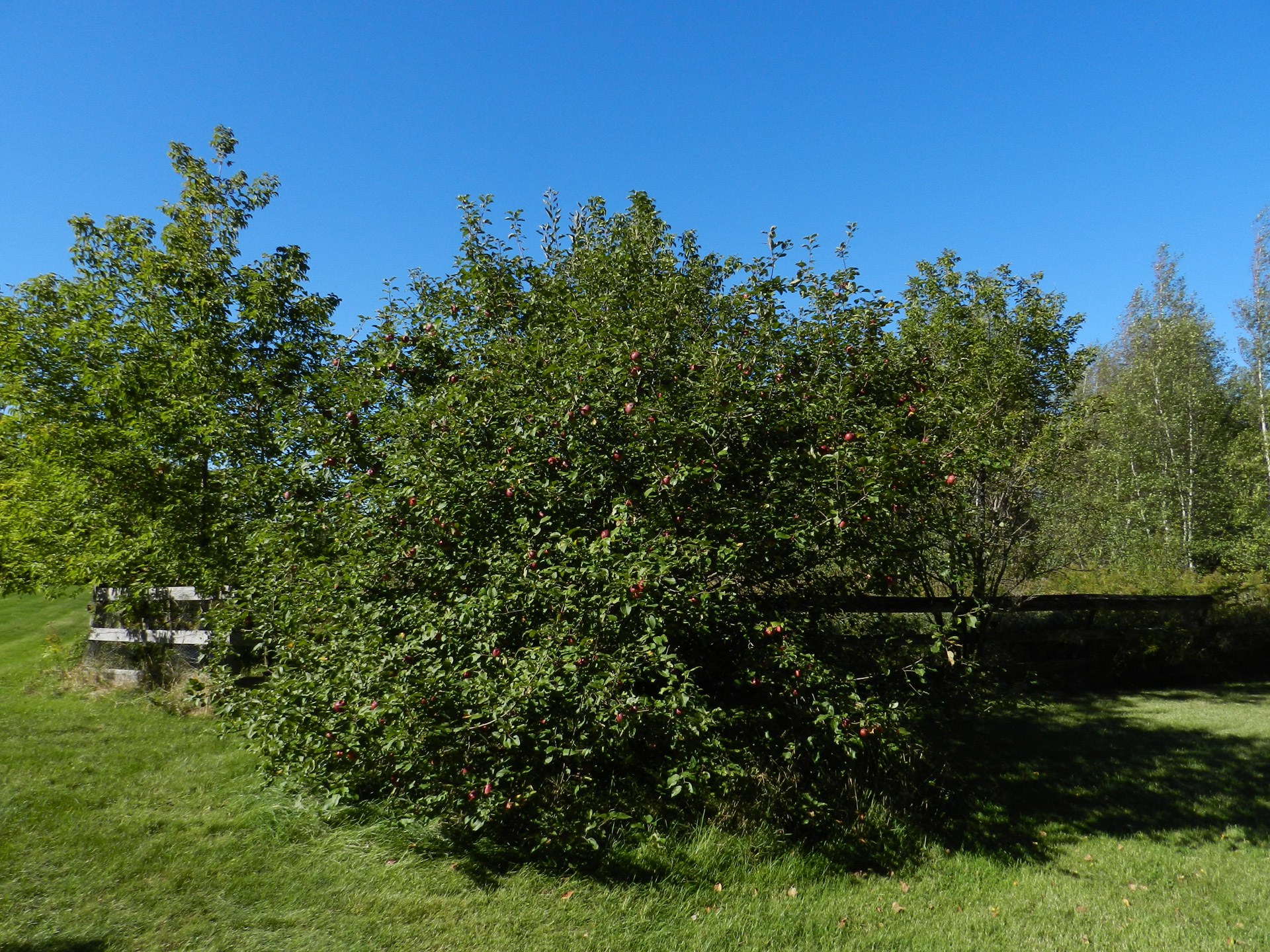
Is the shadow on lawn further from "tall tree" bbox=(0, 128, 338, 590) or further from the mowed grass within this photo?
"tall tree" bbox=(0, 128, 338, 590)

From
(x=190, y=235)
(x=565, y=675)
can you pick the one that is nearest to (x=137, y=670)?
(x=190, y=235)

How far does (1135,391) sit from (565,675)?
27.5m

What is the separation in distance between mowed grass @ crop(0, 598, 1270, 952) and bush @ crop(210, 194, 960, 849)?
0.42m

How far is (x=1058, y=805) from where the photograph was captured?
20.2 feet

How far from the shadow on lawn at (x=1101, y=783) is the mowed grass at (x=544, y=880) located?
3 centimetres

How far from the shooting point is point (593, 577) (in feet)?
13.0

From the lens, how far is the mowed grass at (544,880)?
3.76 meters

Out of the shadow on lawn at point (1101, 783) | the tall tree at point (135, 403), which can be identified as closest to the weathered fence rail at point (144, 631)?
the tall tree at point (135, 403)

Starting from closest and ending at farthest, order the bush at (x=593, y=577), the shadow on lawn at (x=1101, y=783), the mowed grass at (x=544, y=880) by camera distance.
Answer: the mowed grass at (x=544, y=880) → the bush at (x=593, y=577) → the shadow on lawn at (x=1101, y=783)

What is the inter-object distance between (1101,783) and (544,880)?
5.66m

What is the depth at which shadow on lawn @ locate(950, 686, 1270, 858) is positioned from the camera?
568cm

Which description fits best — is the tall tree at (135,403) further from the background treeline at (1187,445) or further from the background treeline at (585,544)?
the background treeline at (1187,445)

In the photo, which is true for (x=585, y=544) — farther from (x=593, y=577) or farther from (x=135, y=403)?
(x=135, y=403)

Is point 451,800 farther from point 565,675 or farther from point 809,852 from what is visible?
point 809,852
